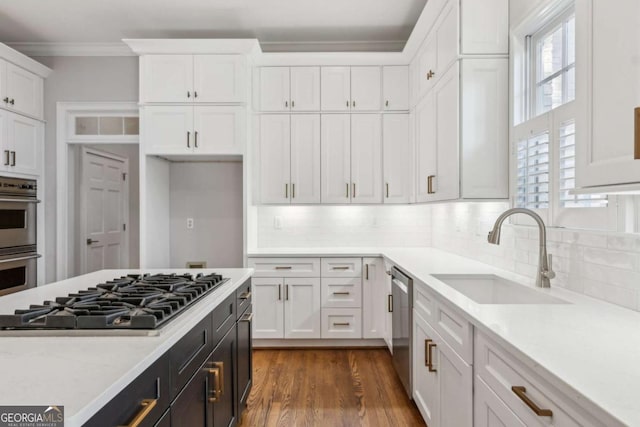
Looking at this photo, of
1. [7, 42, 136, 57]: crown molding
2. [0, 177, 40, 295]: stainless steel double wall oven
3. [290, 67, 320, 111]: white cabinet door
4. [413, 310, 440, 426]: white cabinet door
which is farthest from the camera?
[7, 42, 136, 57]: crown molding

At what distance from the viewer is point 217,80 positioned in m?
3.39

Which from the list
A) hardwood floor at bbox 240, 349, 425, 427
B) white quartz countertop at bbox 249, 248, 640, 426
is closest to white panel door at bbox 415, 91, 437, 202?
white quartz countertop at bbox 249, 248, 640, 426

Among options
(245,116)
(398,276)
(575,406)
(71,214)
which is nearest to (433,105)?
(398,276)

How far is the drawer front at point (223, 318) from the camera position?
1656 mm

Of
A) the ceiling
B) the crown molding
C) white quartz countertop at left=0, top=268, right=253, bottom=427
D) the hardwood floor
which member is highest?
the ceiling

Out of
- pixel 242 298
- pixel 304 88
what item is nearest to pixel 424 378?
pixel 242 298

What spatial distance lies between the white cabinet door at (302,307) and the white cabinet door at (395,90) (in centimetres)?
180

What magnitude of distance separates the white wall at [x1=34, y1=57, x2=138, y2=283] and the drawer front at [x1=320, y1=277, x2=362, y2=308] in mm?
2742

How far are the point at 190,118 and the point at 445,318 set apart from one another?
9.07ft

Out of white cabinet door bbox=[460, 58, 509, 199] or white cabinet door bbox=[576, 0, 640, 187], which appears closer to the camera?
white cabinet door bbox=[576, 0, 640, 187]

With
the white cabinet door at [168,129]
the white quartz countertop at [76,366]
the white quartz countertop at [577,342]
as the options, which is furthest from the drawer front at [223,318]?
the white cabinet door at [168,129]

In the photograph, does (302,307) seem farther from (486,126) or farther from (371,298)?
(486,126)

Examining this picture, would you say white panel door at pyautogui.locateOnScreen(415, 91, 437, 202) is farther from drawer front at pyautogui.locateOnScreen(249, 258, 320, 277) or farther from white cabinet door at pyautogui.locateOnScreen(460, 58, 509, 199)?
drawer front at pyautogui.locateOnScreen(249, 258, 320, 277)

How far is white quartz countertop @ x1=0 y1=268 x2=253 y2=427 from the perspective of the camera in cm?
74
